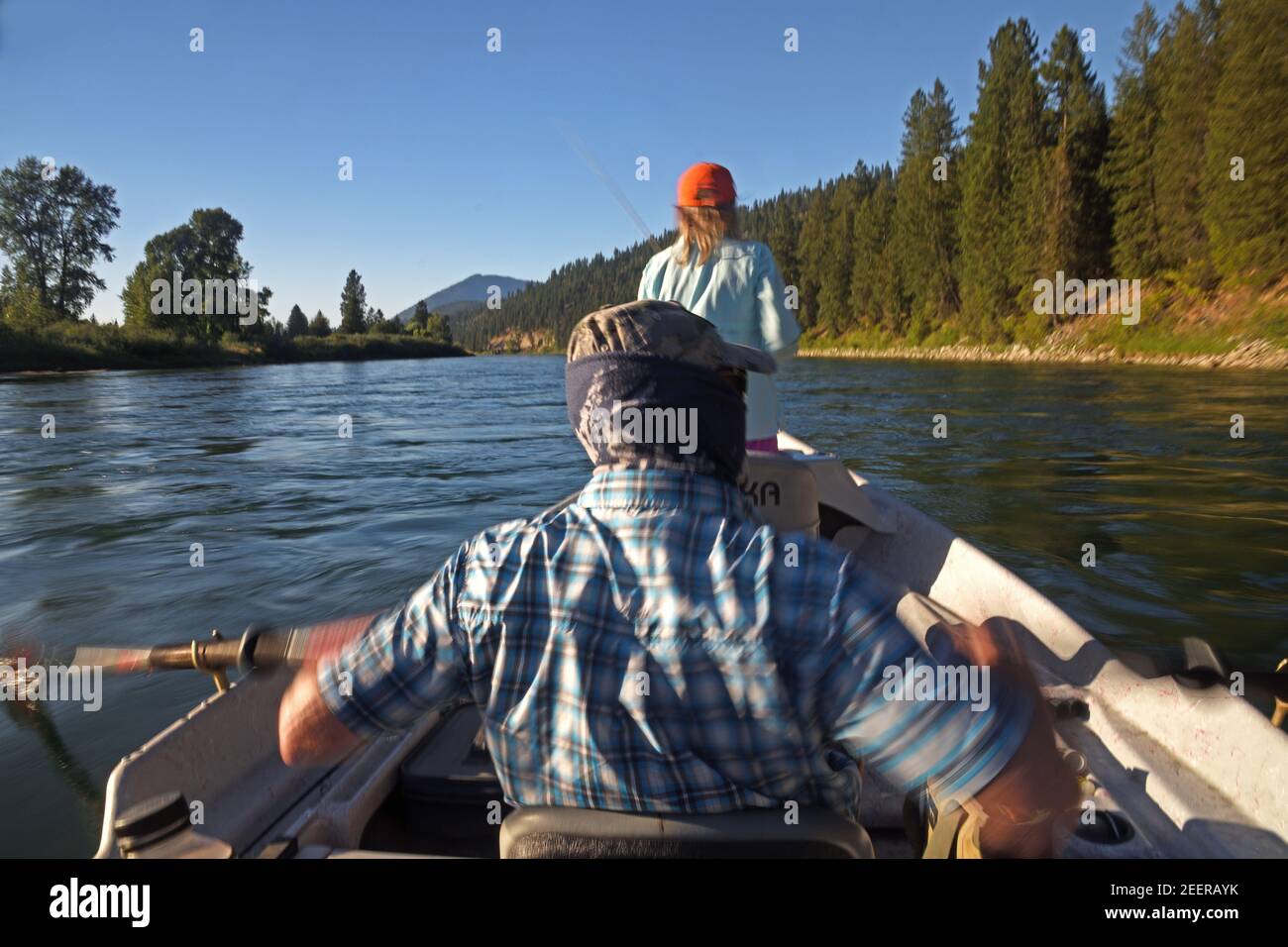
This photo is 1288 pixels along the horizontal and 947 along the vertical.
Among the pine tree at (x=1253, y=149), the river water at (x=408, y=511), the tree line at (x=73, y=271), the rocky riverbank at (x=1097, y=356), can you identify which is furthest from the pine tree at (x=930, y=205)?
the tree line at (x=73, y=271)

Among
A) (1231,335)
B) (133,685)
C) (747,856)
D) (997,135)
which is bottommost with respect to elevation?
(133,685)

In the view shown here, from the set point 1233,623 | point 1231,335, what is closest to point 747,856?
point 1233,623

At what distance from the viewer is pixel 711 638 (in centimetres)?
117

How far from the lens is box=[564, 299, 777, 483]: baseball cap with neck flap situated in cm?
127

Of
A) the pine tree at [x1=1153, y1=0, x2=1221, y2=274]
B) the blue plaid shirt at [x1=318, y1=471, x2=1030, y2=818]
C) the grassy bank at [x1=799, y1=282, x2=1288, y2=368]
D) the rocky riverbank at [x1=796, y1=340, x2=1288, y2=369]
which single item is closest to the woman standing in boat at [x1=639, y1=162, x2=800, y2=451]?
the blue plaid shirt at [x1=318, y1=471, x2=1030, y2=818]

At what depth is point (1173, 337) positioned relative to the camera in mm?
34125

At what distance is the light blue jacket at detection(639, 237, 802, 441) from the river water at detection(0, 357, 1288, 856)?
405 cm

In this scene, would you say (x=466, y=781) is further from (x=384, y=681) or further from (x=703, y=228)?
(x=703, y=228)

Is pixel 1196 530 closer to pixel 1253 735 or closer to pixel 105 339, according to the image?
pixel 1253 735

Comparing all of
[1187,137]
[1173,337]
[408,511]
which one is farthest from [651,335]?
[1187,137]

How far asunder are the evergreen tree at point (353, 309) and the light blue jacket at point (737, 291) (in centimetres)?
11803

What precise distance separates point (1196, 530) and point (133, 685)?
10.5 metres
